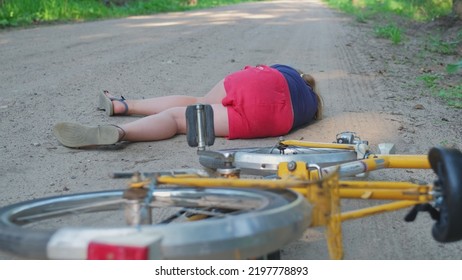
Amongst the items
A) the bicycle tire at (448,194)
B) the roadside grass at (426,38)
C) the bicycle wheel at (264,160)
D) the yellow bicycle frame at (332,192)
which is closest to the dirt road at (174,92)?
the bicycle wheel at (264,160)

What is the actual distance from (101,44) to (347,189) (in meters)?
7.86

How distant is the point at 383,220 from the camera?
114 inches

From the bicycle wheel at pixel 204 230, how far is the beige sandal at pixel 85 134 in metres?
1.88

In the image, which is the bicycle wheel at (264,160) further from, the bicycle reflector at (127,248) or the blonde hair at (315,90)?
the blonde hair at (315,90)

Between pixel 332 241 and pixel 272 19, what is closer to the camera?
pixel 332 241

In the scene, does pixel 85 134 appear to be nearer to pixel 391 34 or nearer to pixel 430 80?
pixel 430 80

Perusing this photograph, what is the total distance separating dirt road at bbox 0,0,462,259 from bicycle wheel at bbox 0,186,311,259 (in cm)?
62

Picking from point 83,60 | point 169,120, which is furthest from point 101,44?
point 169,120

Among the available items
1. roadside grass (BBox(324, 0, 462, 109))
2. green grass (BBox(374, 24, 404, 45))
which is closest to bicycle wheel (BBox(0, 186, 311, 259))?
roadside grass (BBox(324, 0, 462, 109))

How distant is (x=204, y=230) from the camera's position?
152cm

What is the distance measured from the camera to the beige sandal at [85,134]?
390cm

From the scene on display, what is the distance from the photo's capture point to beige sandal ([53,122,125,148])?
3.90m

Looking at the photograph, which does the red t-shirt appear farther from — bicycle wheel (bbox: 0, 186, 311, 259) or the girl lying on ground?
bicycle wheel (bbox: 0, 186, 311, 259)
